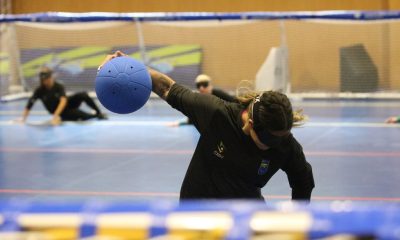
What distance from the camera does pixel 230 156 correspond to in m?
4.41

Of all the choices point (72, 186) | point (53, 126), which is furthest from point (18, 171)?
point (53, 126)

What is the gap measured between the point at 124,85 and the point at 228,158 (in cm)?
83

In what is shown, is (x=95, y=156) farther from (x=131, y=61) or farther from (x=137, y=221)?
(x=137, y=221)

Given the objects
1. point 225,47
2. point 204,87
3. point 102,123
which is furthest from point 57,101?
point 225,47

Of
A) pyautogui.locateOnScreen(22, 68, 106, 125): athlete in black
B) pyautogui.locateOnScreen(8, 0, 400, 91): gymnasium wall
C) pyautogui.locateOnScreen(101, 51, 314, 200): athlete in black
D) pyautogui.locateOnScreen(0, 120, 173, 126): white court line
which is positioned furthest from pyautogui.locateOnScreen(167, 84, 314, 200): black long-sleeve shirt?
pyautogui.locateOnScreen(8, 0, 400, 91): gymnasium wall

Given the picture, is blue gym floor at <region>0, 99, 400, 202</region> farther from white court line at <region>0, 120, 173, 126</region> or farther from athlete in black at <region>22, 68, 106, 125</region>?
athlete in black at <region>22, 68, 106, 125</region>

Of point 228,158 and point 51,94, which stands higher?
point 228,158

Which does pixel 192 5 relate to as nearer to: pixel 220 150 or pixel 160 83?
pixel 160 83

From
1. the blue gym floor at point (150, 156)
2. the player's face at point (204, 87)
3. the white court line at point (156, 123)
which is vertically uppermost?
the player's face at point (204, 87)

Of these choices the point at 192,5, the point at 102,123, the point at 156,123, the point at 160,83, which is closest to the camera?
the point at 160,83

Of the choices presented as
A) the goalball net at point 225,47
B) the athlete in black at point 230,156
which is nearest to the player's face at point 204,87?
the goalball net at point 225,47

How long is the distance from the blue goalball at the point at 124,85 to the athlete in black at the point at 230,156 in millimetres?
180

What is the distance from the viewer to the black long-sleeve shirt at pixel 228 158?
438 cm

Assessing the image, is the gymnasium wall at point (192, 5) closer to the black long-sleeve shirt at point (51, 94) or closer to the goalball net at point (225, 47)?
the goalball net at point (225, 47)
